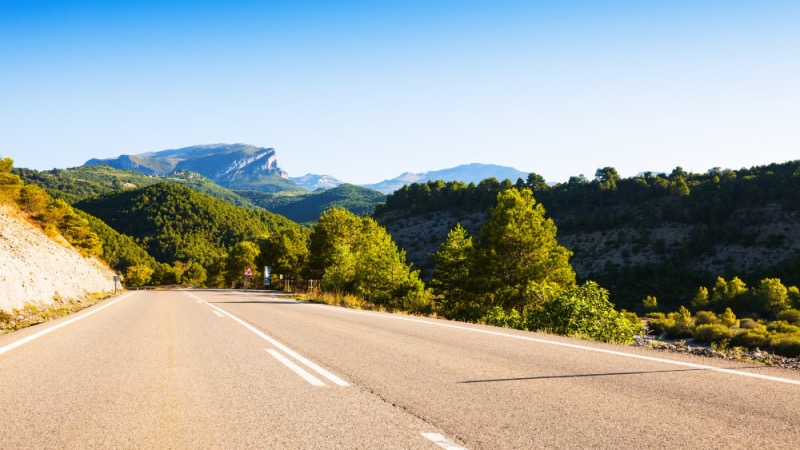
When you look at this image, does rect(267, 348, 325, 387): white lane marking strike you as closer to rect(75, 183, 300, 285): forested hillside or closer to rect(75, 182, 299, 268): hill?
rect(75, 183, 300, 285): forested hillside

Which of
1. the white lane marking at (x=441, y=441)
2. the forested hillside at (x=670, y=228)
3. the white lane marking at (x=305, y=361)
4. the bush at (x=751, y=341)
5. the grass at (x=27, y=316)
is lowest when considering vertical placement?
the bush at (x=751, y=341)

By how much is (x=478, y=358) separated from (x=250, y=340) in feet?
15.5

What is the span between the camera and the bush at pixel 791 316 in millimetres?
64125

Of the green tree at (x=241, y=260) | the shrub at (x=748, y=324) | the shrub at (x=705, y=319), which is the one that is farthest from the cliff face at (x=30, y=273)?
the shrub at (x=748, y=324)

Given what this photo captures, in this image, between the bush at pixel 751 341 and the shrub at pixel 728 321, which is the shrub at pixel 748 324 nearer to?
the shrub at pixel 728 321

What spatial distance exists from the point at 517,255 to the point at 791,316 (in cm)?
5382

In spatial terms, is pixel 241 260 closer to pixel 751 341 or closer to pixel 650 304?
pixel 650 304

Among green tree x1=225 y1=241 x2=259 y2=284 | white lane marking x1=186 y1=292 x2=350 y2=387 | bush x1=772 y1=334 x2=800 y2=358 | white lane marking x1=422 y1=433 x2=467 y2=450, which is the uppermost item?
green tree x1=225 y1=241 x2=259 y2=284

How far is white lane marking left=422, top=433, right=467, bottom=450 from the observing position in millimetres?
3353

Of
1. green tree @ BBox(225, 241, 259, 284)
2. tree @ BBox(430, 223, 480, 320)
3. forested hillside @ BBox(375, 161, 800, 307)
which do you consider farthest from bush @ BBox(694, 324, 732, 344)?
green tree @ BBox(225, 241, 259, 284)

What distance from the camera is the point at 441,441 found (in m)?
3.49

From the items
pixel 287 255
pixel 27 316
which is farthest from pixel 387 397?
pixel 287 255

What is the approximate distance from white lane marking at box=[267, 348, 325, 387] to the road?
2cm

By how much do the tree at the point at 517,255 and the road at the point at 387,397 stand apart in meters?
25.3
